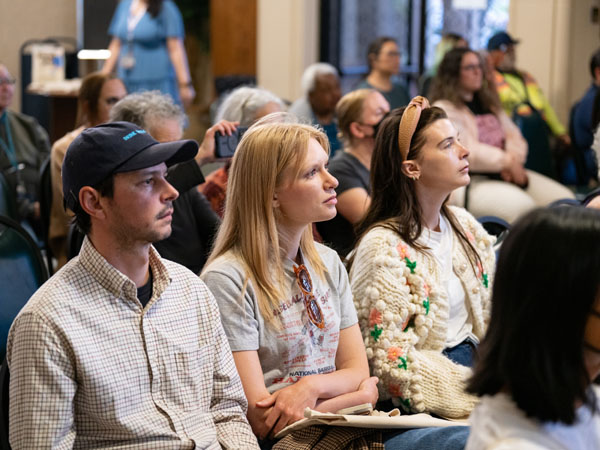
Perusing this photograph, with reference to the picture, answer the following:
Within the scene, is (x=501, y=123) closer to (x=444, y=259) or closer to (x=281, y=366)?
(x=444, y=259)

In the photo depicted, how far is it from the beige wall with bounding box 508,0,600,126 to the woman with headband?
498 centimetres

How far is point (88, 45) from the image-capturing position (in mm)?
8539

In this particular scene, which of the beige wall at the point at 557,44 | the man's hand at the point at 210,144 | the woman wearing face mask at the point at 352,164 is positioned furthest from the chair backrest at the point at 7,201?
the beige wall at the point at 557,44

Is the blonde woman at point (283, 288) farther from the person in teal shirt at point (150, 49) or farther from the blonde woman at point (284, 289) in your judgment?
the person in teal shirt at point (150, 49)

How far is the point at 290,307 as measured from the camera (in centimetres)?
220

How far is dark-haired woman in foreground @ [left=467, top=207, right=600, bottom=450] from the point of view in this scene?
123 cm

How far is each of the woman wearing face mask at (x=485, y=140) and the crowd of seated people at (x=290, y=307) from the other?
70.5 inches

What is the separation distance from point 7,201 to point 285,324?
5.80 feet

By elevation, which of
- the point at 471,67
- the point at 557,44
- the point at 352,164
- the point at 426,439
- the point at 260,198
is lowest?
the point at 426,439

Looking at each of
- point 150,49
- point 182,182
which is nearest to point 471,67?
point 150,49

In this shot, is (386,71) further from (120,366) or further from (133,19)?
(120,366)

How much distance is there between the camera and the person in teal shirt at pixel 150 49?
634 centimetres

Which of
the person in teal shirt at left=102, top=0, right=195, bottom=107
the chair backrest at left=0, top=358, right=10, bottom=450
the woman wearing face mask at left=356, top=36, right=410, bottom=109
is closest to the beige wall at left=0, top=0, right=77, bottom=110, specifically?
the person in teal shirt at left=102, top=0, right=195, bottom=107

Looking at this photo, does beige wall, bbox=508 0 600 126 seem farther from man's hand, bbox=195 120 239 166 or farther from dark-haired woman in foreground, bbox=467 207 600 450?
dark-haired woman in foreground, bbox=467 207 600 450
